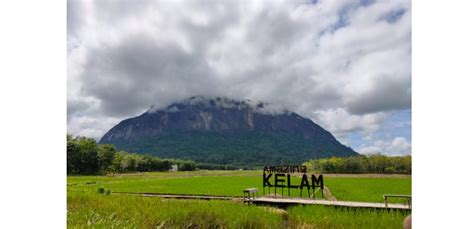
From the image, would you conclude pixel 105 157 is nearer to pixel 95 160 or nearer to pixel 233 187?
pixel 95 160

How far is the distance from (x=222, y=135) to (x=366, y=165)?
12889 cm

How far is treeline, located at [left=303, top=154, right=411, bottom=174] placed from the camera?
3045 centimetres

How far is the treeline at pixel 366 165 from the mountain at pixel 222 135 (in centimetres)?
5811

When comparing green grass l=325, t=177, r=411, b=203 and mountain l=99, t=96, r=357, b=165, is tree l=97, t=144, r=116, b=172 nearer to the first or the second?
green grass l=325, t=177, r=411, b=203

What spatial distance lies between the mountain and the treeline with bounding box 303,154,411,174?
5811cm

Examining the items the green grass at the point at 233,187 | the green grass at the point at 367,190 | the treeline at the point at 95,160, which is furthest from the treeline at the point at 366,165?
the treeline at the point at 95,160

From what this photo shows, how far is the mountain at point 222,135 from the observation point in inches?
4414

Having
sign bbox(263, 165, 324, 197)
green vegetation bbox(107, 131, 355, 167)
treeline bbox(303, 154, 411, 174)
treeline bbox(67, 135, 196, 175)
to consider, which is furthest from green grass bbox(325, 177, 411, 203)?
green vegetation bbox(107, 131, 355, 167)

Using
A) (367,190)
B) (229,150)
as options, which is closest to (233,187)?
(367,190)
